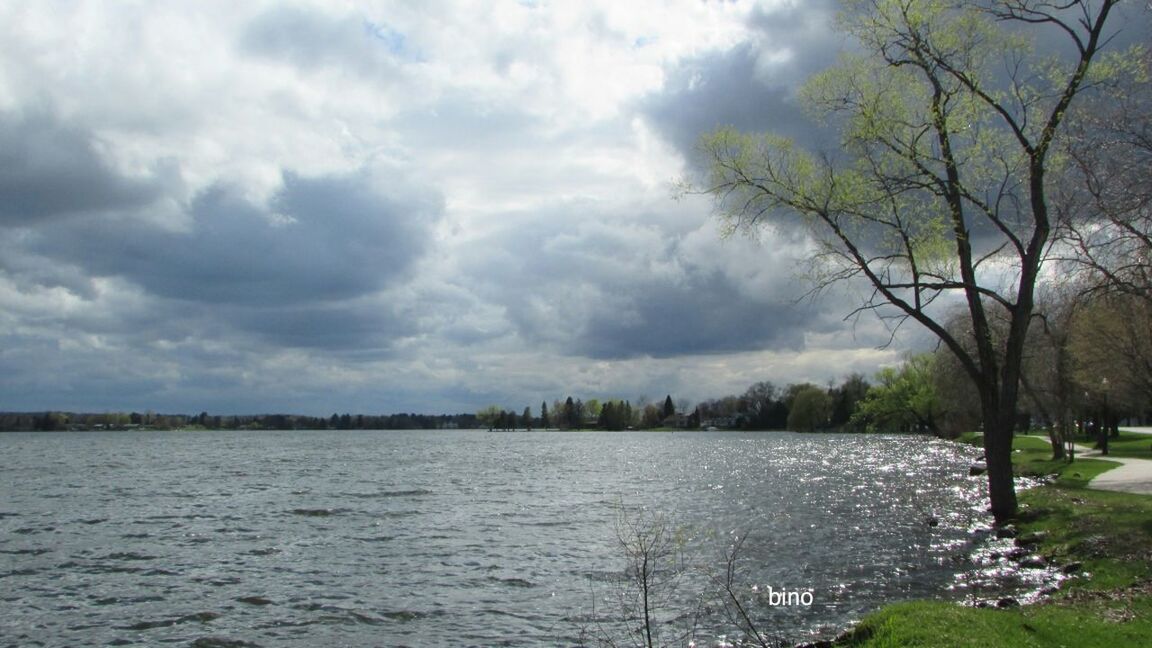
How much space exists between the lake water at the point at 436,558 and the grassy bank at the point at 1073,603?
7.91 ft

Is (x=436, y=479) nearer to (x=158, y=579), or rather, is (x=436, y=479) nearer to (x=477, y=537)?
(x=477, y=537)

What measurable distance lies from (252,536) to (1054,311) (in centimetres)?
4386

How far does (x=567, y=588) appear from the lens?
19.1m

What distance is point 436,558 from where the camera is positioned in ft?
76.5

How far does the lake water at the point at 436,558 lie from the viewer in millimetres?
16156

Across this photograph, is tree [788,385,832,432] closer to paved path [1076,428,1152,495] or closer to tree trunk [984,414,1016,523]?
paved path [1076,428,1152,495]

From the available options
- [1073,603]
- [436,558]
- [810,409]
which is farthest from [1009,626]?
[810,409]

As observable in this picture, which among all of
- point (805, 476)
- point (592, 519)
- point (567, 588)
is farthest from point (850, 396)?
point (567, 588)

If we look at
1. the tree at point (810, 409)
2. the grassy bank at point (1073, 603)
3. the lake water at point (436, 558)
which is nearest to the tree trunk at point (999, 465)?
the grassy bank at point (1073, 603)

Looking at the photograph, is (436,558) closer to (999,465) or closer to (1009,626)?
(1009,626)

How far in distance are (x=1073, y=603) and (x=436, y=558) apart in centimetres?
1605

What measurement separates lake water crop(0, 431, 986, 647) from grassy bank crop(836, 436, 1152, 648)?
7.91 ft

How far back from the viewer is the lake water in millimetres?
16156

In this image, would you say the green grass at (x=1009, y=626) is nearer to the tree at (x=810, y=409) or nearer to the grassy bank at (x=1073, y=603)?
the grassy bank at (x=1073, y=603)
